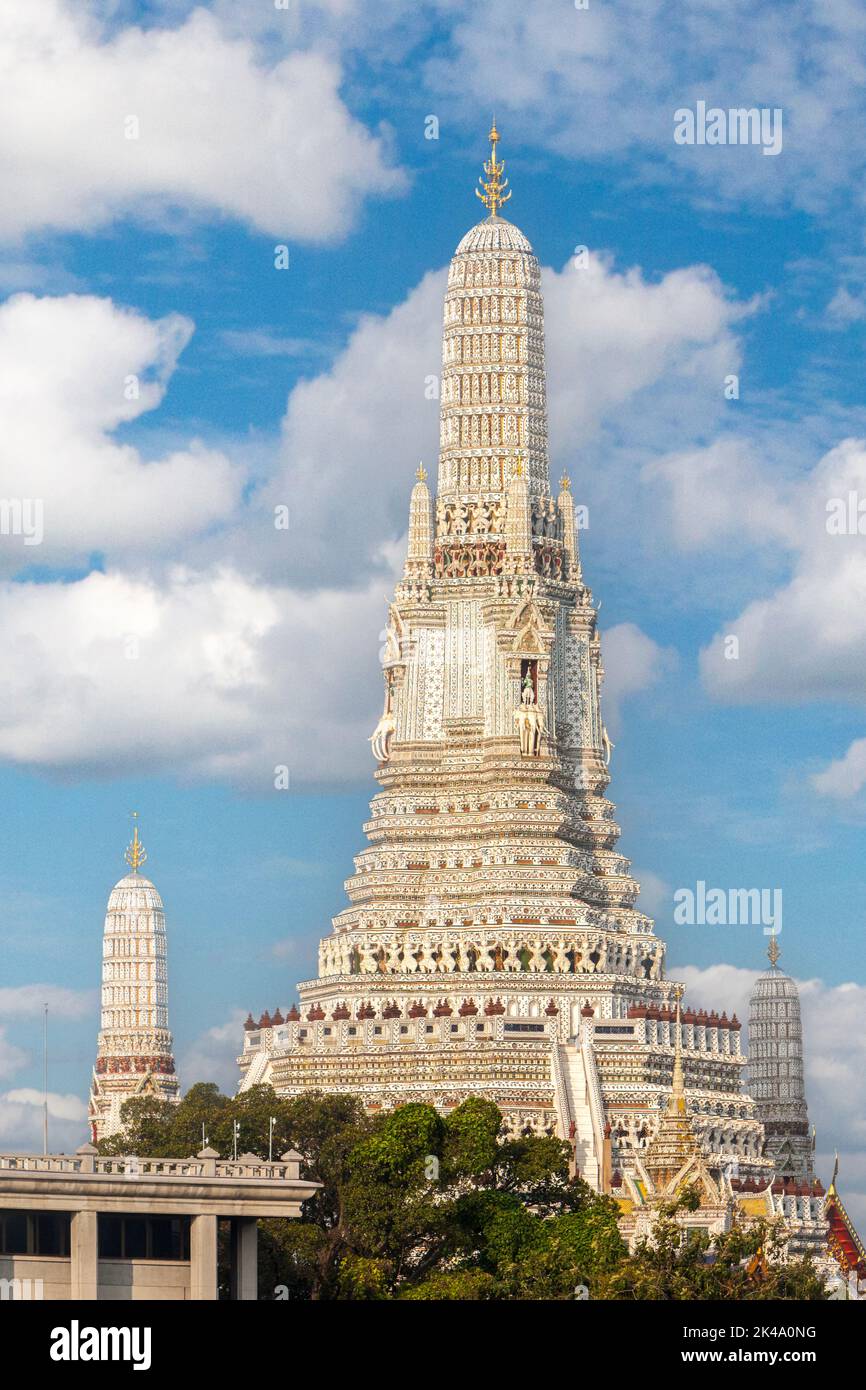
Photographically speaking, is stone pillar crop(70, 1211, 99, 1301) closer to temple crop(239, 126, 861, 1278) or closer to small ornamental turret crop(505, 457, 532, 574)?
temple crop(239, 126, 861, 1278)

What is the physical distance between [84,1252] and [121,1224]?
175 cm

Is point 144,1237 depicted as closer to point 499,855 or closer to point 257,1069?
point 257,1069

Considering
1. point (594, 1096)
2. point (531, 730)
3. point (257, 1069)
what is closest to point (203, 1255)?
point (594, 1096)

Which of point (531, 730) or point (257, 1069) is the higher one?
point (531, 730)

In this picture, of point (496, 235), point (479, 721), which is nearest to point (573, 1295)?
point (479, 721)

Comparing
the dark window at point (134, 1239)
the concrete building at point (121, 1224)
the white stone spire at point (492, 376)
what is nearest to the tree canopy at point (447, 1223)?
the concrete building at point (121, 1224)

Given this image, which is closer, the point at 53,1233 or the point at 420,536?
the point at 53,1233

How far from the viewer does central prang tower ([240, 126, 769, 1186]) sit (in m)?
176

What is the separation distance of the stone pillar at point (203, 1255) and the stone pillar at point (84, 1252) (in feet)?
10.3

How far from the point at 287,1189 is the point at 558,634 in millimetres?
78354

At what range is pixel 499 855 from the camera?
185 meters

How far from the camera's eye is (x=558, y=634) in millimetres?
192375

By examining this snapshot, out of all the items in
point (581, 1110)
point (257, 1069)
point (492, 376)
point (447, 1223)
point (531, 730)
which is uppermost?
point (492, 376)
